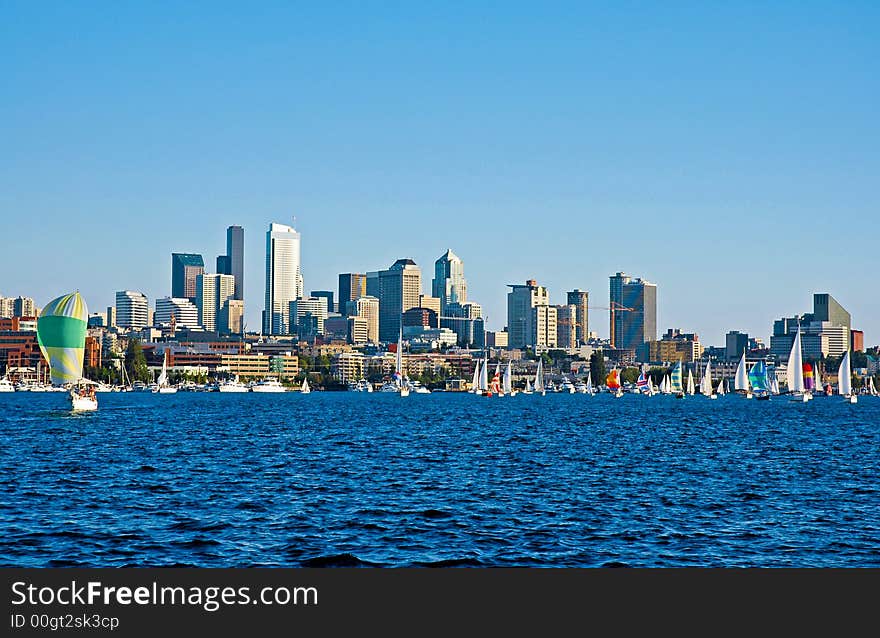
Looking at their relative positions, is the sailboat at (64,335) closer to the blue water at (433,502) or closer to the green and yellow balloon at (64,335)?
the green and yellow balloon at (64,335)

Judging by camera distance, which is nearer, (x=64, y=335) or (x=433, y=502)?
(x=433, y=502)

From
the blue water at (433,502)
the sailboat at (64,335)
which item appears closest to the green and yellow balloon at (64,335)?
the sailboat at (64,335)

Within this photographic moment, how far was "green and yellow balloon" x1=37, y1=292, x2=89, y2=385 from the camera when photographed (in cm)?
10762

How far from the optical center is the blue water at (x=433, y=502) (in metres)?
30.3

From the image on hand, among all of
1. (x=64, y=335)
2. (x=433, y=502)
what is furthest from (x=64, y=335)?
(x=433, y=502)

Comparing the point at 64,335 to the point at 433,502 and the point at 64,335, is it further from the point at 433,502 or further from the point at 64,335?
the point at 433,502

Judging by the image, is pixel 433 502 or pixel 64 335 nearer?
pixel 433 502

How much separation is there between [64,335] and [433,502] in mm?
74745

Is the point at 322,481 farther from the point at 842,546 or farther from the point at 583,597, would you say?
the point at 583,597

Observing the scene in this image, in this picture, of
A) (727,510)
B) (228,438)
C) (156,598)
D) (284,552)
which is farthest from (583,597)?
(228,438)

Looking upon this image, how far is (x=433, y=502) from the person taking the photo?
135ft

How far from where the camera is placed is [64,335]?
10800cm

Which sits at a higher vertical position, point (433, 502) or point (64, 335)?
point (64, 335)

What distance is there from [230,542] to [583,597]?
16914 mm
